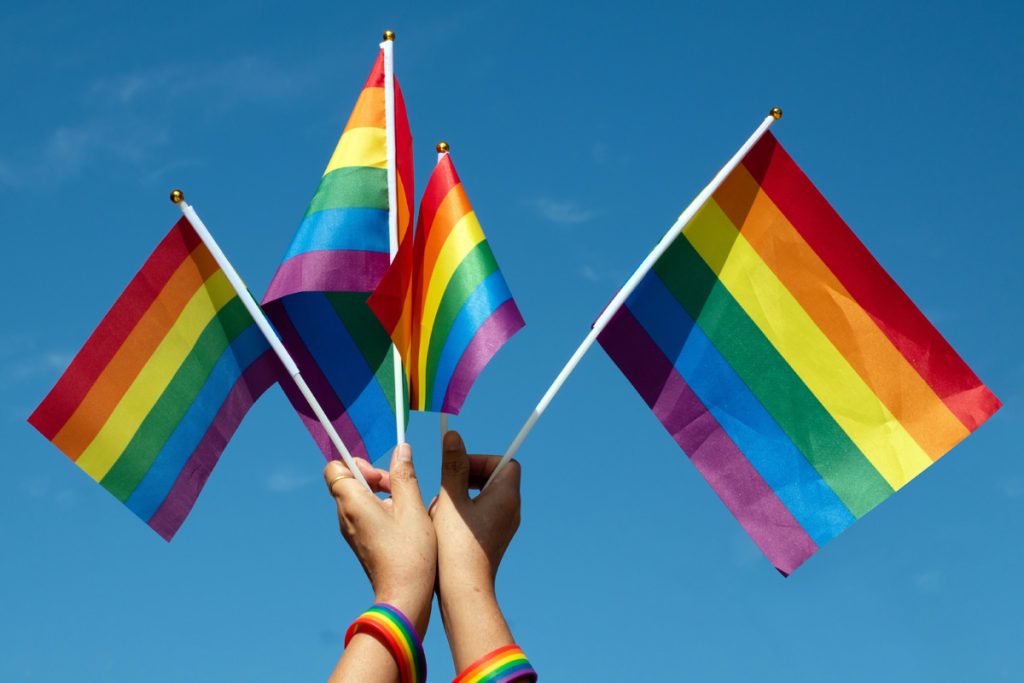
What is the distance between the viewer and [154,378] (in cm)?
615

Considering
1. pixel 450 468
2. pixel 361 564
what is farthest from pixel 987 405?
pixel 361 564

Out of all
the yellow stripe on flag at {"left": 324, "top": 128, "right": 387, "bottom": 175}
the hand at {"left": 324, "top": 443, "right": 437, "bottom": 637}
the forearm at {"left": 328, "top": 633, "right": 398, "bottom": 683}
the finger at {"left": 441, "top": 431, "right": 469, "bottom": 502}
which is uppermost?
the yellow stripe on flag at {"left": 324, "top": 128, "right": 387, "bottom": 175}

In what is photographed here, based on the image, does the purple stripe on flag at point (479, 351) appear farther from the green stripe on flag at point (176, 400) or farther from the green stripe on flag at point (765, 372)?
the green stripe on flag at point (176, 400)

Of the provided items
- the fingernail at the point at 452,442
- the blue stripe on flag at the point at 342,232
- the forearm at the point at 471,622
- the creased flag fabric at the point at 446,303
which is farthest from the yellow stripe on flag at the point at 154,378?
the forearm at the point at 471,622

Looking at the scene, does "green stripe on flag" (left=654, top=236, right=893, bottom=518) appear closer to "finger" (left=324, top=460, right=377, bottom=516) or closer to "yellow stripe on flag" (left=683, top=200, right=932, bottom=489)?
"yellow stripe on flag" (left=683, top=200, right=932, bottom=489)

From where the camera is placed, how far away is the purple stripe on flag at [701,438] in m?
6.14

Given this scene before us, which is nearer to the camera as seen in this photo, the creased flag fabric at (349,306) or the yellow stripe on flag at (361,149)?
the creased flag fabric at (349,306)

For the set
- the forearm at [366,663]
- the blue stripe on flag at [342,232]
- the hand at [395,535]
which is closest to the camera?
the forearm at [366,663]

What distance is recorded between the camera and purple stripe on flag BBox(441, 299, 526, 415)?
5.53 meters

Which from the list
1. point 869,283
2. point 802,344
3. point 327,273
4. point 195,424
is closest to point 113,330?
point 195,424


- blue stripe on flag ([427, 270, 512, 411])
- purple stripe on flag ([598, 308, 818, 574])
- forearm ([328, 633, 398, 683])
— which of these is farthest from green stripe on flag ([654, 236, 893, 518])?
forearm ([328, 633, 398, 683])

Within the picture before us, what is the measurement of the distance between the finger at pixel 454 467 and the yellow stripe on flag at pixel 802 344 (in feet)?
5.88

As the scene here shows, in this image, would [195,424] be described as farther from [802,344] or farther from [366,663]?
[802,344]

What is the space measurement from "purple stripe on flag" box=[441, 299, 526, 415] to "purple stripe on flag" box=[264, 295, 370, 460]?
1.10 meters
